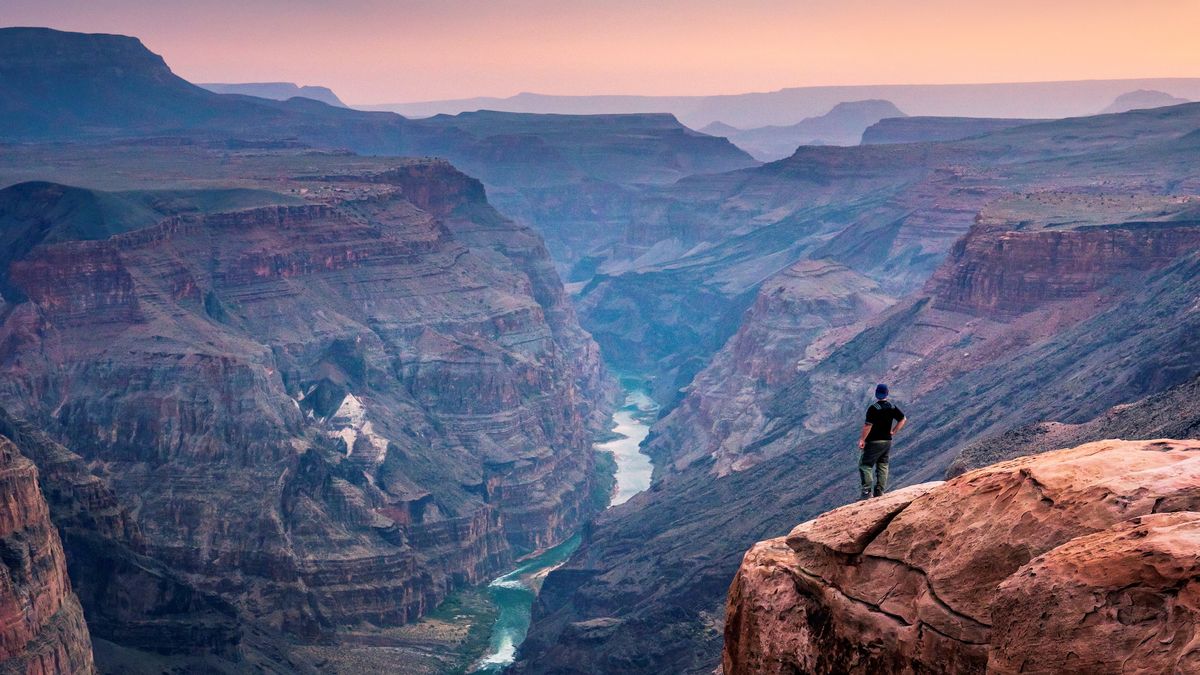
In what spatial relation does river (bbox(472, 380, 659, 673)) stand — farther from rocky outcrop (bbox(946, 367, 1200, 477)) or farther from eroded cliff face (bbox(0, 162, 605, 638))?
rocky outcrop (bbox(946, 367, 1200, 477))

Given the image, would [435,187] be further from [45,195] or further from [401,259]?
[45,195]

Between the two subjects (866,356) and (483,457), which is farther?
(483,457)

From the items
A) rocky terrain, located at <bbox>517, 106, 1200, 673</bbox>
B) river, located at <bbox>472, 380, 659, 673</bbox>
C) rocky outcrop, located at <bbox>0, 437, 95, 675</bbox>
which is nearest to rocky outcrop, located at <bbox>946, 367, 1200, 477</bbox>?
rocky terrain, located at <bbox>517, 106, 1200, 673</bbox>

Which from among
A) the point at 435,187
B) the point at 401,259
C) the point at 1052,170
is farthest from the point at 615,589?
the point at 1052,170

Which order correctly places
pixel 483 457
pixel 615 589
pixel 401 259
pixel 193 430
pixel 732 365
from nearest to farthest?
pixel 615 589, pixel 193 430, pixel 483 457, pixel 401 259, pixel 732 365

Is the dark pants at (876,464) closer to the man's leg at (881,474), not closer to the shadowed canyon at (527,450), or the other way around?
the man's leg at (881,474)

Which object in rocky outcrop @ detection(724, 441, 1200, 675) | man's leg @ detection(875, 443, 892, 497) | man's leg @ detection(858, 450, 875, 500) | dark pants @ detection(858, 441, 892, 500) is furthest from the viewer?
man's leg @ detection(858, 450, 875, 500)
